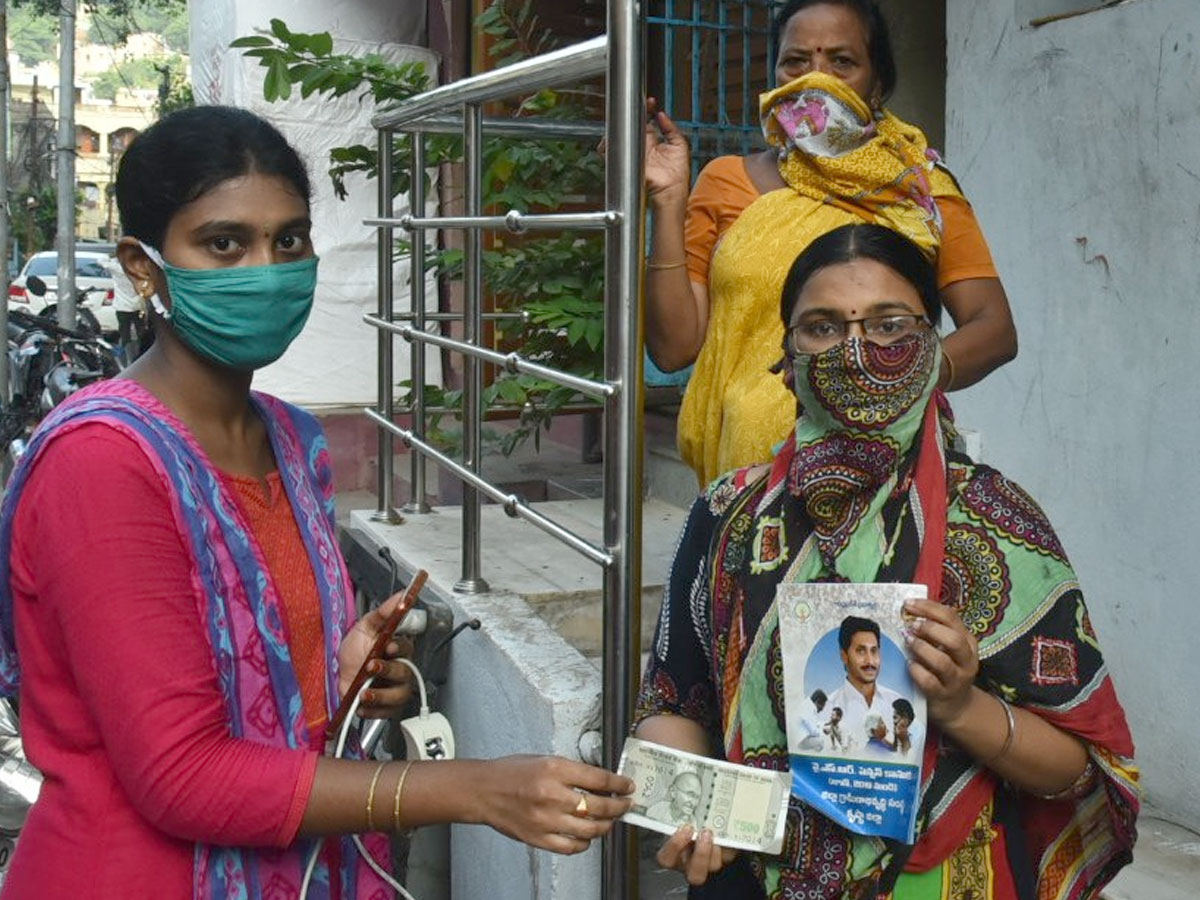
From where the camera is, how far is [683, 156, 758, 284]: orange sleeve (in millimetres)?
2438

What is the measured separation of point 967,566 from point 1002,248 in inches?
89.6

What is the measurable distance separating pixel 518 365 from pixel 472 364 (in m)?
0.56

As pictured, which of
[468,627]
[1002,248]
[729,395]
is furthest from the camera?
[1002,248]

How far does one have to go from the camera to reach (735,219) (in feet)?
7.97

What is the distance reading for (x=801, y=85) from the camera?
7.57ft

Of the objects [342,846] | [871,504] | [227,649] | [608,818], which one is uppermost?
[871,504]

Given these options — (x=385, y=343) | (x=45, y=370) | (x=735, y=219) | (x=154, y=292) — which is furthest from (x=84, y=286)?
(x=154, y=292)

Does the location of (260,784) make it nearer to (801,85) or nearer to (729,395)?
(729,395)

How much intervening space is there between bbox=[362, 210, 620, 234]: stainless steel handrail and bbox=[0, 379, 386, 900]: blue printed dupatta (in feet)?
2.12

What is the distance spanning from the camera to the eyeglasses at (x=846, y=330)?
5.53 ft

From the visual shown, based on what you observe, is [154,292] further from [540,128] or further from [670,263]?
[540,128]

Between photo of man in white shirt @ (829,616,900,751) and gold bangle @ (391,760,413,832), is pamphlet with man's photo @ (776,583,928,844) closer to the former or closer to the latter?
photo of man in white shirt @ (829,616,900,751)

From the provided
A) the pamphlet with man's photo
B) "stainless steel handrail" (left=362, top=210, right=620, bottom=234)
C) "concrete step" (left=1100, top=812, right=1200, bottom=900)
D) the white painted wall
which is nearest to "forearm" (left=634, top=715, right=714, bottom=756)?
the pamphlet with man's photo

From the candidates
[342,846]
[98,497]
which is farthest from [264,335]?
[342,846]
